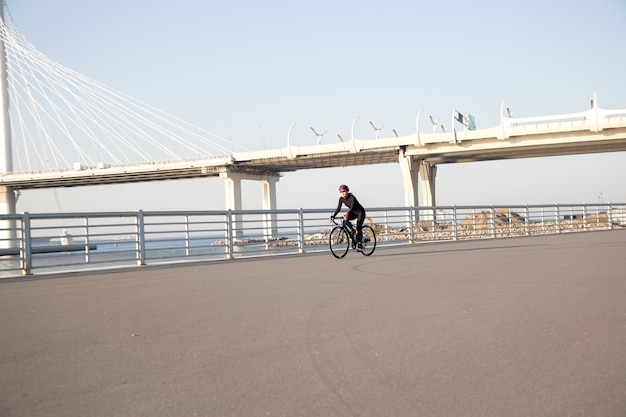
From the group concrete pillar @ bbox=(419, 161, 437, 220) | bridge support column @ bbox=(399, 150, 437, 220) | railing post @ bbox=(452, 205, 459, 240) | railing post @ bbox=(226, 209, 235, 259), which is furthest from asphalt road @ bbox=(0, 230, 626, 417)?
concrete pillar @ bbox=(419, 161, 437, 220)

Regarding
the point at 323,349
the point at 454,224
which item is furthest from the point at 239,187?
the point at 323,349

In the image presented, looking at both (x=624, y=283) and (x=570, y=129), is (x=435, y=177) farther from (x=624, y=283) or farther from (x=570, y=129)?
(x=624, y=283)

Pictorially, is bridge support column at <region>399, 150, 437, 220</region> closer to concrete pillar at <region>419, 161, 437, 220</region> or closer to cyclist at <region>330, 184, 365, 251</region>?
concrete pillar at <region>419, 161, 437, 220</region>

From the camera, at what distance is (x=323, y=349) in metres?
5.00

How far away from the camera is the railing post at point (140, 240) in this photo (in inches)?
603

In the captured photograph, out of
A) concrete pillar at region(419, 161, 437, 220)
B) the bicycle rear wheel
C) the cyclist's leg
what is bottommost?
the bicycle rear wheel

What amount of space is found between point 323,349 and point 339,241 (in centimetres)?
1087

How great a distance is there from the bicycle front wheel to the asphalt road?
5.91 meters

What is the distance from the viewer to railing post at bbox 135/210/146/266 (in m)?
15.3

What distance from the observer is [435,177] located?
7338 cm

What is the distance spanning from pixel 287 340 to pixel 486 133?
5458 cm

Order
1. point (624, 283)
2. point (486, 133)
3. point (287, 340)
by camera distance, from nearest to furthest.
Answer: point (287, 340)
point (624, 283)
point (486, 133)

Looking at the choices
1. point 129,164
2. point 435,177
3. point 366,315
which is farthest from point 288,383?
point 435,177

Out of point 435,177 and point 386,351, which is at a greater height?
point 435,177
